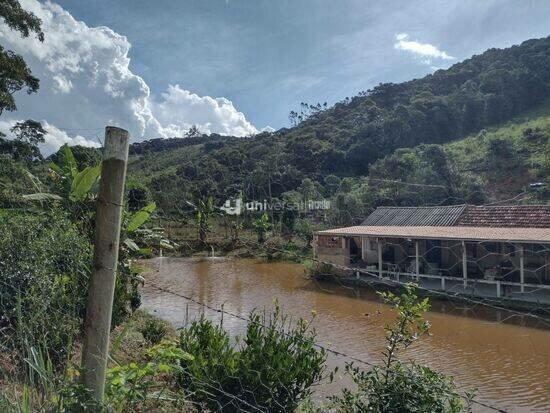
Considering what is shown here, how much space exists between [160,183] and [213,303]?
18.6 meters

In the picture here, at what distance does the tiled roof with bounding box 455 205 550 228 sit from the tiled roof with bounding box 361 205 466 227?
34 cm

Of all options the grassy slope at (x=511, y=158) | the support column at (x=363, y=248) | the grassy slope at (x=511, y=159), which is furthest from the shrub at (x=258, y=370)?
the grassy slope at (x=511, y=159)

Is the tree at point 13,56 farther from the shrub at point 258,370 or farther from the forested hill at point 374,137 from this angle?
the forested hill at point 374,137

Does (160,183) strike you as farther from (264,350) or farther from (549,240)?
(264,350)

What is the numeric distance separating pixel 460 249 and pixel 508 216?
6.73 ft

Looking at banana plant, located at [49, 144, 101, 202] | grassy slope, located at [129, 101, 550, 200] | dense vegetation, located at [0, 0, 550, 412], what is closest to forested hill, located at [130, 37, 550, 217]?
dense vegetation, located at [0, 0, 550, 412]

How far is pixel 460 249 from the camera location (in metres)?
13.2

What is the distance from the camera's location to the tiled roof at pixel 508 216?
12.8 meters

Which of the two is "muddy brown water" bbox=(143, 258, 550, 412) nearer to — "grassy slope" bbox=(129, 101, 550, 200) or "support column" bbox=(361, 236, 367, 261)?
"support column" bbox=(361, 236, 367, 261)

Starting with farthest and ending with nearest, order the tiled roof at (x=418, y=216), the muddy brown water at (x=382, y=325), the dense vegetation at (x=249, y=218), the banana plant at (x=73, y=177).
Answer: the tiled roof at (x=418, y=216) → the muddy brown water at (x=382, y=325) → the banana plant at (x=73, y=177) → the dense vegetation at (x=249, y=218)

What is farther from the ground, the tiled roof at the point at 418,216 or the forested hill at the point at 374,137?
the forested hill at the point at 374,137

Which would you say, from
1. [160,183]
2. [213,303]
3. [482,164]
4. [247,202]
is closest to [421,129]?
[482,164]

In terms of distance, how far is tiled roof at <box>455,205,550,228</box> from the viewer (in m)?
12.8

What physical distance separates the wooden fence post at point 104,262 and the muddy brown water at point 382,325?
6.39 feet
